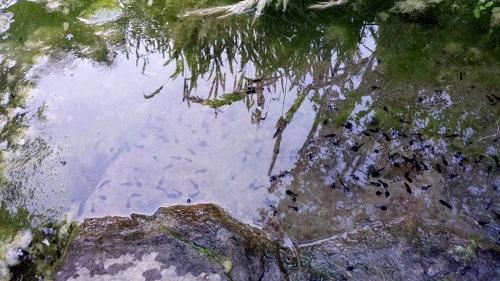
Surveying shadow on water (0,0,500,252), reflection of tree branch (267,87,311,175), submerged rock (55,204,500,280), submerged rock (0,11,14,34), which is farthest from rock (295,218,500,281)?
submerged rock (0,11,14,34)

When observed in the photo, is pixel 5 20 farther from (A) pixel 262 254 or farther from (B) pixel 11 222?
(A) pixel 262 254

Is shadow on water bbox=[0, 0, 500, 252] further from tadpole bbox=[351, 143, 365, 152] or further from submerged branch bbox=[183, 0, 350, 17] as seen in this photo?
submerged branch bbox=[183, 0, 350, 17]

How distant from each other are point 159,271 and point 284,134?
1.71 m

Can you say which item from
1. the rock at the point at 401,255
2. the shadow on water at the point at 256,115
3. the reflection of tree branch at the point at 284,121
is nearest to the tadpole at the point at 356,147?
the shadow on water at the point at 256,115

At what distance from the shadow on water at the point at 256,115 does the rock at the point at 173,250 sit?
0.54 ft

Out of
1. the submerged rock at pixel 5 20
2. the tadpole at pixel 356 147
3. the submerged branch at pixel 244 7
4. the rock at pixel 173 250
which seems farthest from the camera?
the submerged rock at pixel 5 20

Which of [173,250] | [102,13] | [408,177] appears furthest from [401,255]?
[102,13]

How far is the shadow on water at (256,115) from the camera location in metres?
3.52

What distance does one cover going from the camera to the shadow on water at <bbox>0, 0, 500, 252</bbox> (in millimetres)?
3520

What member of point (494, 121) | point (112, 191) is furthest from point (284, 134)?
point (494, 121)

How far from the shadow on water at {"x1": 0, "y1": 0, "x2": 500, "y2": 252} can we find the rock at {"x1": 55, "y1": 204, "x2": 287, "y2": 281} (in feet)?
0.54

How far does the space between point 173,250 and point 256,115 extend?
64.7 inches

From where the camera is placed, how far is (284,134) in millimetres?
4059

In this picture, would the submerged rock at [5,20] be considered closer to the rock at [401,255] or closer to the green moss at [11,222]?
the green moss at [11,222]
